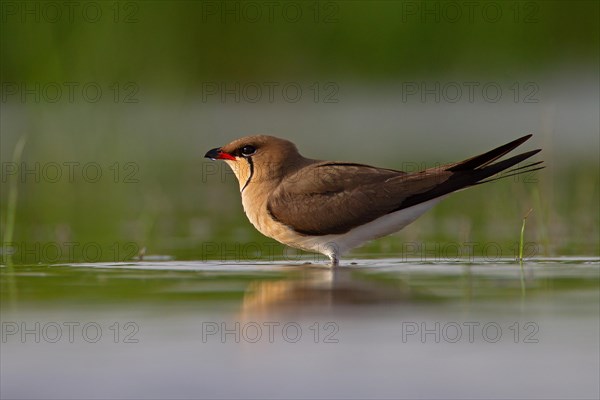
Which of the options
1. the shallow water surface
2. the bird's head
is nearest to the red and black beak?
the bird's head

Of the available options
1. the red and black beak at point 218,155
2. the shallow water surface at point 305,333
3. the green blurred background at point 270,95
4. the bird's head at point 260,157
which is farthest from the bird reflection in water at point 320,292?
the green blurred background at point 270,95

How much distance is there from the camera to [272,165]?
791 cm

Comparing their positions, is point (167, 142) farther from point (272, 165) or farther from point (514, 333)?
point (514, 333)

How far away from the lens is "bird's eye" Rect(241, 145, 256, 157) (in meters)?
8.03

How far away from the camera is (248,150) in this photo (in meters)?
8.04

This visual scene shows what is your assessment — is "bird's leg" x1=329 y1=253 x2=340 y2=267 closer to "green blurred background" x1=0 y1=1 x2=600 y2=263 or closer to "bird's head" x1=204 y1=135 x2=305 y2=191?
"bird's head" x1=204 y1=135 x2=305 y2=191

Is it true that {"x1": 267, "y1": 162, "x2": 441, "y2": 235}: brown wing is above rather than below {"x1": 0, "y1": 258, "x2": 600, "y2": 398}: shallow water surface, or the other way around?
above

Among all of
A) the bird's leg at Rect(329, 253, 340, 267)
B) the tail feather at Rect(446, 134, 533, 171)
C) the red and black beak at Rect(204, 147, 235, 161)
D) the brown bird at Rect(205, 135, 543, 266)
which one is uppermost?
the red and black beak at Rect(204, 147, 235, 161)

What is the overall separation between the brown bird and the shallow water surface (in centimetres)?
75

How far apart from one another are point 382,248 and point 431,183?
1026 mm

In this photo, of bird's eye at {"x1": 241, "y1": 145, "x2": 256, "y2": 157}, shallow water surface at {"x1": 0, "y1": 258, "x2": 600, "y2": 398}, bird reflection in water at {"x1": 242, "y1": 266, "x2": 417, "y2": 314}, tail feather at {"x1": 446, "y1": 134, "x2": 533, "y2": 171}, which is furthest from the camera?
bird's eye at {"x1": 241, "y1": 145, "x2": 256, "y2": 157}

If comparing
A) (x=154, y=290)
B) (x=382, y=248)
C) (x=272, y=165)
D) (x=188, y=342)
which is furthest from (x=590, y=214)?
(x=188, y=342)

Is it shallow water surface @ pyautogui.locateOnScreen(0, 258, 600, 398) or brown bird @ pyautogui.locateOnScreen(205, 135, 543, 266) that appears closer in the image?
shallow water surface @ pyautogui.locateOnScreen(0, 258, 600, 398)

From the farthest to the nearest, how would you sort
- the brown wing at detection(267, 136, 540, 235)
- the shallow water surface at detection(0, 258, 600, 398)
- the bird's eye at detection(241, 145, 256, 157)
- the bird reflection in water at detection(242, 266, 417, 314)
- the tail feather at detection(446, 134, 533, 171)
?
the bird's eye at detection(241, 145, 256, 157) < the brown wing at detection(267, 136, 540, 235) < the tail feather at detection(446, 134, 533, 171) < the bird reflection in water at detection(242, 266, 417, 314) < the shallow water surface at detection(0, 258, 600, 398)
